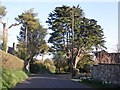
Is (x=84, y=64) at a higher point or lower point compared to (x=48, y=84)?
higher

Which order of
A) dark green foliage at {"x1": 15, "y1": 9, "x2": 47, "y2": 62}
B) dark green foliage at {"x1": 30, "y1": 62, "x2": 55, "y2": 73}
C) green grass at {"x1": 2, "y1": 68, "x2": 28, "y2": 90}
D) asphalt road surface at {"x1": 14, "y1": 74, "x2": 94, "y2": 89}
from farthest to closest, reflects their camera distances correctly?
1. dark green foliage at {"x1": 30, "y1": 62, "x2": 55, "y2": 73}
2. dark green foliage at {"x1": 15, "y1": 9, "x2": 47, "y2": 62}
3. asphalt road surface at {"x1": 14, "y1": 74, "x2": 94, "y2": 89}
4. green grass at {"x1": 2, "y1": 68, "x2": 28, "y2": 90}

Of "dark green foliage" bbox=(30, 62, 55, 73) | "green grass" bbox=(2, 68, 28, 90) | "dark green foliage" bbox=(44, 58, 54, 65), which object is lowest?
"green grass" bbox=(2, 68, 28, 90)

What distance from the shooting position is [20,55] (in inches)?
2584

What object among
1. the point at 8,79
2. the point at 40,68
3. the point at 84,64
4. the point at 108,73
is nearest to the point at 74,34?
the point at 84,64

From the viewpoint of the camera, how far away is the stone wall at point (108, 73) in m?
28.7

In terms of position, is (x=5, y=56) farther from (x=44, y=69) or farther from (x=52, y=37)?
(x=44, y=69)

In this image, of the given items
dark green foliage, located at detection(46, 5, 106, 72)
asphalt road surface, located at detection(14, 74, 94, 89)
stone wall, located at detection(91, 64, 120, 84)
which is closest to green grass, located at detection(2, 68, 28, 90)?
asphalt road surface, located at detection(14, 74, 94, 89)

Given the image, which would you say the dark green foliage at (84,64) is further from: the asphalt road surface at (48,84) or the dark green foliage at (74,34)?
the asphalt road surface at (48,84)

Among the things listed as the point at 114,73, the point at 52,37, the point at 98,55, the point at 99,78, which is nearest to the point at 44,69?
the point at 52,37

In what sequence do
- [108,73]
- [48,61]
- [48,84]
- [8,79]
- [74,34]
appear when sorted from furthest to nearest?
[48,61], [74,34], [108,73], [48,84], [8,79]

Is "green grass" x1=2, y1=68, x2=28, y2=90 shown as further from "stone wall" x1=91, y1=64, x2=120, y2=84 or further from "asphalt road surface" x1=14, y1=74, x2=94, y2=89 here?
"stone wall" x1=91, y1=64, x2=120, y2=84

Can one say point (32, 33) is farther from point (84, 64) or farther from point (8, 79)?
point (8, 79)

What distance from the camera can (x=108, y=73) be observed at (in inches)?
1252

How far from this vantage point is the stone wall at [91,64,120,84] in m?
28.7
